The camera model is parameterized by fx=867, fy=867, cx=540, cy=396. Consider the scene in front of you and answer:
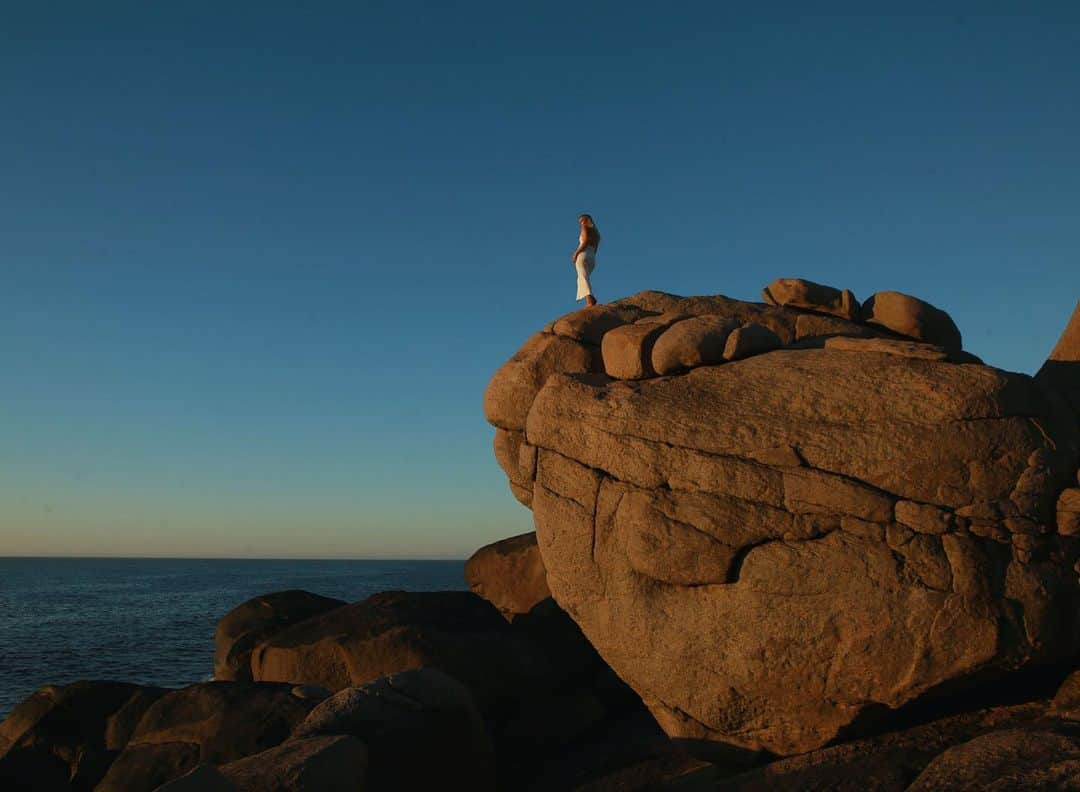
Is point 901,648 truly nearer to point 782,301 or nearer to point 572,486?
point 572,486

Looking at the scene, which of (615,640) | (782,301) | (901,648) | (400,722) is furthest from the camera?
(782,301)

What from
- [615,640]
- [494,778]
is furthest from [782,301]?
[494,778]

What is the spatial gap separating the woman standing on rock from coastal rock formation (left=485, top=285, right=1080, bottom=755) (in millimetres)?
5282

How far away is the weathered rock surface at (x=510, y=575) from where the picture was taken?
66.8ft

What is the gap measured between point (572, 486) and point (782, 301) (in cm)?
599

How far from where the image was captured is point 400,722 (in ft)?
40.4

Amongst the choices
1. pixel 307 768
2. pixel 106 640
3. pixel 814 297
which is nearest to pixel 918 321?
pixel 814 297

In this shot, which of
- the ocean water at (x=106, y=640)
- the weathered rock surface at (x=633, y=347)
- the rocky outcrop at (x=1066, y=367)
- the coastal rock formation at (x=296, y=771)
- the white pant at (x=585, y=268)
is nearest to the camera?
the coastal rock formation at (x=296, y=771)

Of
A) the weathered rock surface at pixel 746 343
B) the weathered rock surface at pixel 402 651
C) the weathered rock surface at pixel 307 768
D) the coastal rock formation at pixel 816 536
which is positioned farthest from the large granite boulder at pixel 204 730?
the weathered rock surface at pixel 746 343

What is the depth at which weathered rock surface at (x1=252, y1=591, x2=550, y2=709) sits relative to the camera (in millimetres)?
16688

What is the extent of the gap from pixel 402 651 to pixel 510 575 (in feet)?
15.5

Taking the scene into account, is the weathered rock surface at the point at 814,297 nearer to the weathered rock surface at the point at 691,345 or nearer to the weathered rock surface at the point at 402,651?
the weathered rock surface at the point at 691,345

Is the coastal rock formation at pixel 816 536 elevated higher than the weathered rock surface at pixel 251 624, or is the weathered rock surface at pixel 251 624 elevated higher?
the coastal rock formation at pixel 816 536

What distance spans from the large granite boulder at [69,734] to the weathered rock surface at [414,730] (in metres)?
7.05
